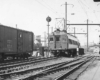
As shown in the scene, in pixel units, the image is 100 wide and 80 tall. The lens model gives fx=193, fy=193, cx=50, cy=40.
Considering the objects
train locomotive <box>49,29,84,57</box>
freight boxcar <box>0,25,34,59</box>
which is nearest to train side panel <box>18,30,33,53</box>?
freight boxcar <box>0,25,34,59</box>

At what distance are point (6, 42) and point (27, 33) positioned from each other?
5148mm

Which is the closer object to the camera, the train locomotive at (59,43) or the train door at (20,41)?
the train door at (20,41)

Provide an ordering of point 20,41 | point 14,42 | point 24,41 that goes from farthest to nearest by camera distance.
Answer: point 24,41, point 20,41, point 14,42

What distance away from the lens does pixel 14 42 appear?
18953 millimetres

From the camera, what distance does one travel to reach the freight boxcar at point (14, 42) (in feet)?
55.6

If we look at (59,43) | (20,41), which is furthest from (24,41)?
(59,43)

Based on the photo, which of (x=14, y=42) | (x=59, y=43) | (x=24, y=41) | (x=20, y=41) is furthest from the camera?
(x=59, y=43)

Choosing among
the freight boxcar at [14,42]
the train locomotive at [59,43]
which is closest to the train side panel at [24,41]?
the freight boxcar at [14,42]

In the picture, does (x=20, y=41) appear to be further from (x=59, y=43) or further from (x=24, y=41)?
(x=59, y=43)

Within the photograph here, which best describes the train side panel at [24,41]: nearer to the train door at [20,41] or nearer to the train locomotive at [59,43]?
the train door at [20,41]

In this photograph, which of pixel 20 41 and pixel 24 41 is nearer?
pixel 20 41

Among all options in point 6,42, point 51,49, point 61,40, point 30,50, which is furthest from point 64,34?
point 6,42

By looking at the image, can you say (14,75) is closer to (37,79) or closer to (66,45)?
(37,79)

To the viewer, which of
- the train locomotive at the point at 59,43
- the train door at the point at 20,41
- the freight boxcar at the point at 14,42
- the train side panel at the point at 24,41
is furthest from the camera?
the train locomotive at the point at 59,43
